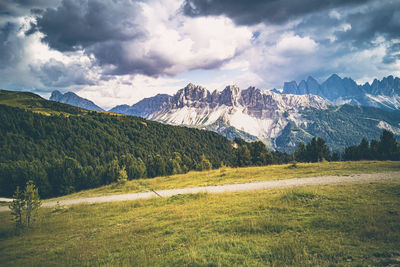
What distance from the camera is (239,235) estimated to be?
28.9 feet

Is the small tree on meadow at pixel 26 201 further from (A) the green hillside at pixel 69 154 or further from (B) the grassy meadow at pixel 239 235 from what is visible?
(A) the green hillside at pixel 69 154

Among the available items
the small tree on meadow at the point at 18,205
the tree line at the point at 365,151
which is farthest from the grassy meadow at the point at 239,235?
the tree line at the point at 365,151

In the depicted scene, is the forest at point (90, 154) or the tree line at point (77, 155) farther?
the tree line at point (77, 155)

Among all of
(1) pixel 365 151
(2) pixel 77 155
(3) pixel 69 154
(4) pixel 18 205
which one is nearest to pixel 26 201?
(4) pixel 18 205

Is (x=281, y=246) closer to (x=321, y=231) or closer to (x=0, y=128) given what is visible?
(x=321, y=231)

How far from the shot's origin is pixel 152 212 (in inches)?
603

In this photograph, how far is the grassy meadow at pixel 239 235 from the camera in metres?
6.79

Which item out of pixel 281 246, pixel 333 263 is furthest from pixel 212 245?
pixel 333 263

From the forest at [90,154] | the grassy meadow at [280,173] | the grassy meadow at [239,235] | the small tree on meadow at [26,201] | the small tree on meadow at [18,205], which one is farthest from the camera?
the forest at [90,154]

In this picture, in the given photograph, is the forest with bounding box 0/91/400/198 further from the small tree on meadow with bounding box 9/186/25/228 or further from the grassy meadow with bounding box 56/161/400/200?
the small tree on meadow with bounding box 9/186/25/228

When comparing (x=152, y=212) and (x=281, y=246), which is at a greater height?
(x=281, y=246)

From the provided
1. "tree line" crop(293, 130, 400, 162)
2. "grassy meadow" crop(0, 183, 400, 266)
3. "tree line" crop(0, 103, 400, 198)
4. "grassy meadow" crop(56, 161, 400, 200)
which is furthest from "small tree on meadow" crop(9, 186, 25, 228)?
"tree line" crop(293, 130, 400, 162)

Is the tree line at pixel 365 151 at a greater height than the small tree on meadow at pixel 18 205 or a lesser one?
lesser

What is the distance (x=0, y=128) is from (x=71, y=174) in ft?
347
